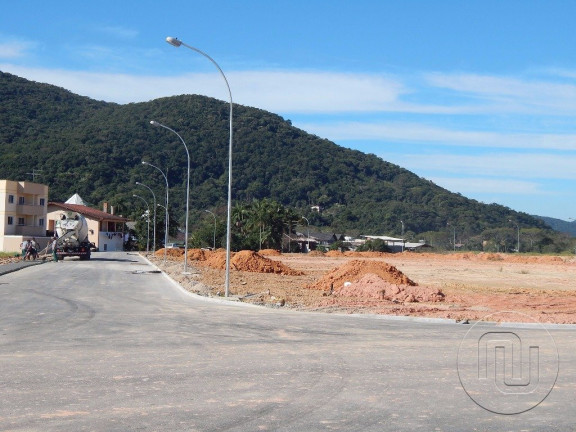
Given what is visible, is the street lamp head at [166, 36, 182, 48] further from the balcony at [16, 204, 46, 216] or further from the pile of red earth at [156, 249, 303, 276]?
the balcony at [16, 204, 46, 216]

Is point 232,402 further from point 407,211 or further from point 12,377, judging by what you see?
point 407,211

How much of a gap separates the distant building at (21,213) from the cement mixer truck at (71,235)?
2352 cm

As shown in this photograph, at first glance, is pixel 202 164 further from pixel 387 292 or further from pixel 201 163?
pixel 387 292

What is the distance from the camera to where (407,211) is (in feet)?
574

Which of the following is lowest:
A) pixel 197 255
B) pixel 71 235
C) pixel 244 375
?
pixel 244 375

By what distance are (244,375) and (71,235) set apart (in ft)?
168

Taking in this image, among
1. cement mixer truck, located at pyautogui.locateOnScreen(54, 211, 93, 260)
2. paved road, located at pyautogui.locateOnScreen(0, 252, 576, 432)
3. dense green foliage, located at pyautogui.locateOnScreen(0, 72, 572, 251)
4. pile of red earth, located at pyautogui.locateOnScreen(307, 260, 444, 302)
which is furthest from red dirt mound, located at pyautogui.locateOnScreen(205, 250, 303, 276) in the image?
dense green foliage, located at pyautogui.locateOnScreen(0, 72, 572, 251)

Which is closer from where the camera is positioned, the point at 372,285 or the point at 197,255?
the point at 372,285

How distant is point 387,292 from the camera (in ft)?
91.4

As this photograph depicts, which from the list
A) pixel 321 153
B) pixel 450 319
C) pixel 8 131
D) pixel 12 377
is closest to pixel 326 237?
pixel 321 153

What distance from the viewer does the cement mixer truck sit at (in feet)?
191

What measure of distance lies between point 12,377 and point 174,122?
515 ft

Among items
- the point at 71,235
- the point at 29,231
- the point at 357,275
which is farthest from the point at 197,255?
the point at 357,275

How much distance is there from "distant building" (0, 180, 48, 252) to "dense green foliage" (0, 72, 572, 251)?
3625 cm
